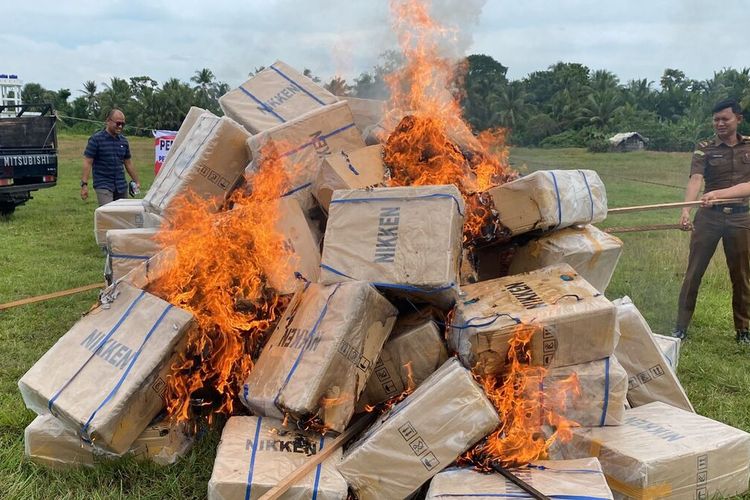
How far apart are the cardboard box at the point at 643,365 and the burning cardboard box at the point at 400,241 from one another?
3.91 feet

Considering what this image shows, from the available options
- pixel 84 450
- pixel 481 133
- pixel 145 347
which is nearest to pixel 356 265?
pixel 145 347

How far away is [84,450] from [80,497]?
33 cm

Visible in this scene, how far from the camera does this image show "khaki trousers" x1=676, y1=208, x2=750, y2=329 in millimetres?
5312

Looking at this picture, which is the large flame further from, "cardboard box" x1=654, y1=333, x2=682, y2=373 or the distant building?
the distant building

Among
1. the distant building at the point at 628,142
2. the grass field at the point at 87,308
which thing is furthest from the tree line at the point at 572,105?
the grass field at the point at 87,308

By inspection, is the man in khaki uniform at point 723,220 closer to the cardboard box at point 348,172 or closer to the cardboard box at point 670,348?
the cardboard box at point 670,348

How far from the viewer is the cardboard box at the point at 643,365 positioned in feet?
11.6

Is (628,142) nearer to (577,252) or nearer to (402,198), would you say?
(577,252)

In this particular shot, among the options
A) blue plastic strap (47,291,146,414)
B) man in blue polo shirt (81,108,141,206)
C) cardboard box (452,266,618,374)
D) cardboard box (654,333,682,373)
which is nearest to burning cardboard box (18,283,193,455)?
blue plastic strap (47,291,146,414)

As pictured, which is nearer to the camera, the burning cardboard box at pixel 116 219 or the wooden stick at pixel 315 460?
the wooden stick at pixel 315 460

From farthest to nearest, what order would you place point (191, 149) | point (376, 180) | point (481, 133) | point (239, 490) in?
point (481, 133), point (191, 149), point (376, 180), point (239, 490)

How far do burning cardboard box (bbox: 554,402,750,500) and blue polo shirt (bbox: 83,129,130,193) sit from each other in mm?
6465

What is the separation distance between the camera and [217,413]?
11.3 feet

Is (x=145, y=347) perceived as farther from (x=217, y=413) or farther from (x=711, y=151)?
(x=711, y=151)
